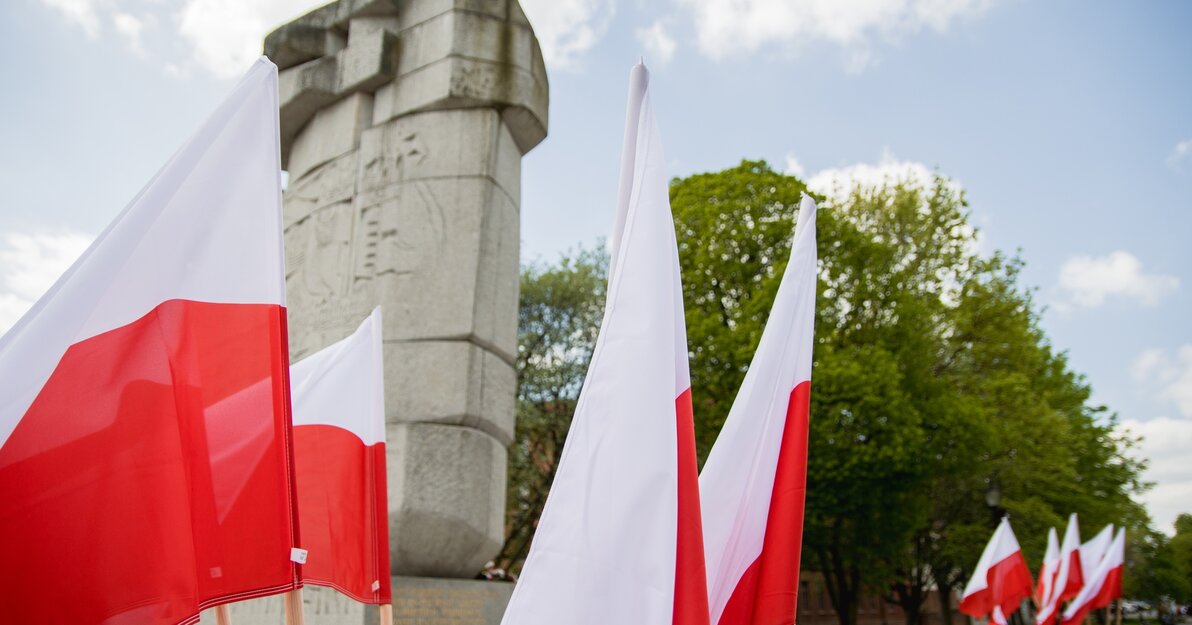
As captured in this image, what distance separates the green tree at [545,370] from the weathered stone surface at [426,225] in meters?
15.4

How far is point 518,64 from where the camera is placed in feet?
20.1

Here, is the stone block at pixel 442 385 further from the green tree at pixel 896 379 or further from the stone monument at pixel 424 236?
the green tree at pixel 896 379

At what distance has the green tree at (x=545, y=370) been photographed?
21.9 metres

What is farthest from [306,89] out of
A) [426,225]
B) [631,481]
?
[631,481]

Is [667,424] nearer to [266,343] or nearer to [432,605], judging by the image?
[266,343]

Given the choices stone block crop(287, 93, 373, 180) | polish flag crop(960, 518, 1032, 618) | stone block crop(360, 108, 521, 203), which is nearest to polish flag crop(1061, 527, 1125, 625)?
polish flag crop(960, 518, 1032, 618)

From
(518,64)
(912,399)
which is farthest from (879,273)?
(518,64)

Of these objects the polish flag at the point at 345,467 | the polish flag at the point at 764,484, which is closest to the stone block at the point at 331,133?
the polish flag at the point at 345,467

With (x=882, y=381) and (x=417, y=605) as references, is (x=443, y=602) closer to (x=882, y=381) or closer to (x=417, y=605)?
(x=417, y=605)

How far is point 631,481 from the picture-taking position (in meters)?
2.32

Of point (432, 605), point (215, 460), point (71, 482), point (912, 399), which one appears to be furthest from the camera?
point (912, 399)

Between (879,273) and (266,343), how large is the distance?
18280mm

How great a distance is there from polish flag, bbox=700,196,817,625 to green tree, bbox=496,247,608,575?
18.3 metres

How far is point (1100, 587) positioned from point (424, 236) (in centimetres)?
1268
